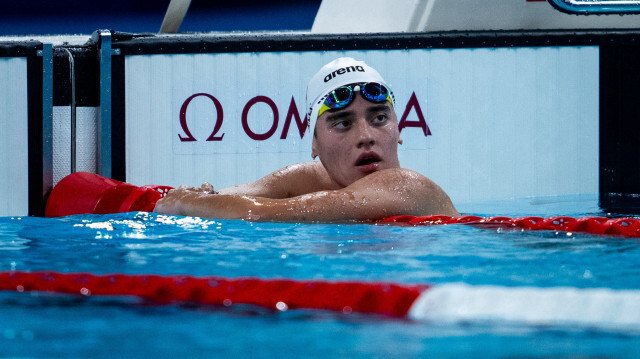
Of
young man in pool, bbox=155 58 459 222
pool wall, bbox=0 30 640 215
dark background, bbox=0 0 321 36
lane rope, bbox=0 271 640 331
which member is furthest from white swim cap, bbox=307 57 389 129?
dark background, bbox=0 0 321 36

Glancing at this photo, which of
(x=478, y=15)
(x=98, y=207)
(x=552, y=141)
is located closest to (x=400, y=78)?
(x=478, y=15)

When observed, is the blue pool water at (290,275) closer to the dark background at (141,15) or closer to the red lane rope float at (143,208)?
the red lane rope float at (143,208)

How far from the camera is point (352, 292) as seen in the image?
61.4 inches

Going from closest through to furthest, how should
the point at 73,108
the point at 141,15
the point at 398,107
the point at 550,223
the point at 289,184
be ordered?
the point at 550,223
the point at 289,184
the point at 398,107
the point at 73,108
the point at 141,15

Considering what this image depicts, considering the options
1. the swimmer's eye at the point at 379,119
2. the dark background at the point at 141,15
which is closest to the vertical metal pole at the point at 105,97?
the swimmer's eye at the point at 379,119

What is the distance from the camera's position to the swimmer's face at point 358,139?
313cm

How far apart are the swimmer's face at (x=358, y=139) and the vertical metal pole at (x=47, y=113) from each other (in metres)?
2.43

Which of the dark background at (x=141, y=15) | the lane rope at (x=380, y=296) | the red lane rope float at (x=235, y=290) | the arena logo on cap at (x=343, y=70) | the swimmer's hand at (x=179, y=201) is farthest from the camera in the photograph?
the dark background at (x=141, y=15)

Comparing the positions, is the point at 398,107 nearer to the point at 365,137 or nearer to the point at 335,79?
the point at 335,79

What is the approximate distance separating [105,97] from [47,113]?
378mm

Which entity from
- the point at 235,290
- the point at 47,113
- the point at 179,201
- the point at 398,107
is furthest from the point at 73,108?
the point at 235,290

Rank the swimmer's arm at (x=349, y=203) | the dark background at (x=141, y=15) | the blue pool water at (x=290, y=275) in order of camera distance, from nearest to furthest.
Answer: the blue pool water at (x=290, y=275)
the swimmer's arm at (x=349, y=203)
the dark background at (x=141, y=15)

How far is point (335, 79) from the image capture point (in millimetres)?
3301

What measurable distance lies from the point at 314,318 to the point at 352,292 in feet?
0.48
